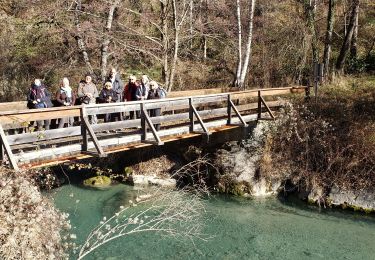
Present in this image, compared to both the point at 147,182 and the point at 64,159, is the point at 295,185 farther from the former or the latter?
the point at 64,159

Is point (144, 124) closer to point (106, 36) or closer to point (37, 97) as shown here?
point (37, 97)

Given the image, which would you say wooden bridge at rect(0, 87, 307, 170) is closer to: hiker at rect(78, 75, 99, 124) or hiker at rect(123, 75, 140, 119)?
hiker at rect(78, 75, 99, 124)

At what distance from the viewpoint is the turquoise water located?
9.26m

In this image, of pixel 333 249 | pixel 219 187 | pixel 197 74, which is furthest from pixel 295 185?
pixel 197 74

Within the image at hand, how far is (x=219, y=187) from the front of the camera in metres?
13.9

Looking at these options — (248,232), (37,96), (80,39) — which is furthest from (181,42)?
(248,232)

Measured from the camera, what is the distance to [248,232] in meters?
10.5

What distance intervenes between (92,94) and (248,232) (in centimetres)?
542

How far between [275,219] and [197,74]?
13.3 meters

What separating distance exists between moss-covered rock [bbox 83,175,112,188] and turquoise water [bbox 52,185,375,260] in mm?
588

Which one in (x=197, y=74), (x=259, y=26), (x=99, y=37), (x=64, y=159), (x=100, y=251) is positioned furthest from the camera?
(x=259, y=26)

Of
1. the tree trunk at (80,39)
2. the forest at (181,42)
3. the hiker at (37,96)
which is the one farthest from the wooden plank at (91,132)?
the tree trunk at (80,39)

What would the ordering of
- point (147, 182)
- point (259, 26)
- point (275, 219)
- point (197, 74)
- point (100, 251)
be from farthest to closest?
point (259, 26) → point (197, 74) → point (147, 182) → point (275, 219) → point (100, 251)

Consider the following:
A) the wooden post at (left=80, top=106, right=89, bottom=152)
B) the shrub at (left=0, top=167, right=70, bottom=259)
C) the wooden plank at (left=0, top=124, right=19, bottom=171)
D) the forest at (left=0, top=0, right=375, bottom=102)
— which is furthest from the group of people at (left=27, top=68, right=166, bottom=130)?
the forest at (left=0, top=0, right=375, bottom=102)
